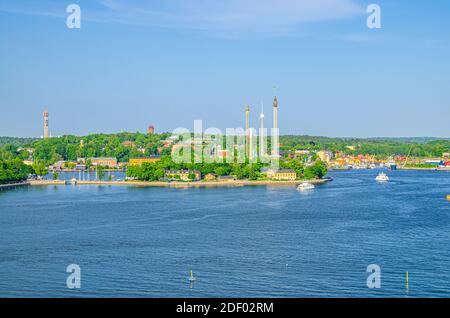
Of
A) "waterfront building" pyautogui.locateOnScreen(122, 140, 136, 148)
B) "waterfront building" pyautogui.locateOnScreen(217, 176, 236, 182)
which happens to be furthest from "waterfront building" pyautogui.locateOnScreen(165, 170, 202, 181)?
"waterfront building" pyautogui.locateOnScreen(122, 140, 136, 148)

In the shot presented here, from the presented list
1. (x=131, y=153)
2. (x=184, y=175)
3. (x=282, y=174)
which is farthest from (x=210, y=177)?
(x=131, y=153)

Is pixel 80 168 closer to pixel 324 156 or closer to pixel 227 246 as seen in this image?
pixel 324 156

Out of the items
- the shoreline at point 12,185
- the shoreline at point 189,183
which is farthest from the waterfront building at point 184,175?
the shoreline at point 12,185

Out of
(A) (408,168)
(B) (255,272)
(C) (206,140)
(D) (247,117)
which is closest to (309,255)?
(B) (255,272)

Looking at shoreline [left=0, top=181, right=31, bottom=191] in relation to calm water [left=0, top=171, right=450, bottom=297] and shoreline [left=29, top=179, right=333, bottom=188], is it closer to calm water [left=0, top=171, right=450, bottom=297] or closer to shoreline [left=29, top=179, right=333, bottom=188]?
shoreline [left=29, top=179, right=333, bottom=188]

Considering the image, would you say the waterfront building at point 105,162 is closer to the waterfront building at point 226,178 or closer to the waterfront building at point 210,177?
the waterfront building at point 210,177
